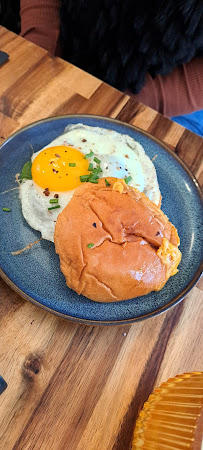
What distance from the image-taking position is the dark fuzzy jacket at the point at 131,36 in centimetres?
159

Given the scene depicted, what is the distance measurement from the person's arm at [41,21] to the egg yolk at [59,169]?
872mm

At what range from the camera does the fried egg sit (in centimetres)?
128

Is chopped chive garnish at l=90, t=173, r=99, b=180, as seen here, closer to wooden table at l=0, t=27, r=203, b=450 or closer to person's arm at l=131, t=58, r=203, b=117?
wooden table at l=0, t=27, r=203, b=450

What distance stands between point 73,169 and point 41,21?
98cm

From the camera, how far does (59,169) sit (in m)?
1.30

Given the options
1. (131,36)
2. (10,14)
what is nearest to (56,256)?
(131,36)

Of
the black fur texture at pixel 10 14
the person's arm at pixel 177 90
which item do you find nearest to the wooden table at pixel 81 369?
the person's arm at pixel 177 90

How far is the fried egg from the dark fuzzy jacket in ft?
1.65

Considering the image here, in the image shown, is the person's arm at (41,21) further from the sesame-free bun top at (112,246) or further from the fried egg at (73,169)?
the sesame-free bun top at (112,246)

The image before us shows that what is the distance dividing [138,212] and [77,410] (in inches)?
22.4

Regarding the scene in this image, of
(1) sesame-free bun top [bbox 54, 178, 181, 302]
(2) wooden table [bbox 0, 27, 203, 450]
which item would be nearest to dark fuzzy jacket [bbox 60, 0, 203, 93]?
(1) sesame-free bun top [bbox 54, 178, 181, 302]

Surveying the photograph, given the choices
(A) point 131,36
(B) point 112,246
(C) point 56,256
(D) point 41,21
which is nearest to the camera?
(B) point 112,246

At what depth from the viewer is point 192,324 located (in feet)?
4.16

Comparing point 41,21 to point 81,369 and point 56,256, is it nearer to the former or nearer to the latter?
point 56,256
